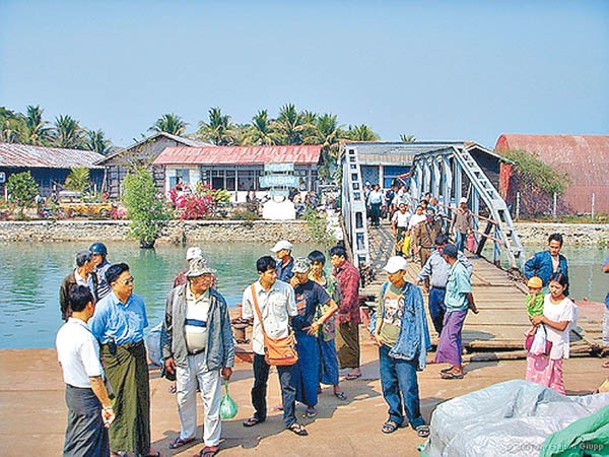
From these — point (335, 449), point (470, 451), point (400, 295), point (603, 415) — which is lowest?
point (335, 449)

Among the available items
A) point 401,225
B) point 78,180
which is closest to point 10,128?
point 78,180

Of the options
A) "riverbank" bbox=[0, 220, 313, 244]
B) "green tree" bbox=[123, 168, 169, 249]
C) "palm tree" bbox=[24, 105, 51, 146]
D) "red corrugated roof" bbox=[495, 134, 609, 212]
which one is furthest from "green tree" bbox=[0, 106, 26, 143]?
"red corrugated roof" bbox=[495, 134, 609, 212]

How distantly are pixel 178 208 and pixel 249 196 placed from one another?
501cm

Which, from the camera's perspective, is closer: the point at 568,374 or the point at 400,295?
the point at 400,295

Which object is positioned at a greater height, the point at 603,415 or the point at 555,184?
the point at 555,184

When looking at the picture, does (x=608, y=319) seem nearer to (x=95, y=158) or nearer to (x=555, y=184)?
(x=555, y=184)

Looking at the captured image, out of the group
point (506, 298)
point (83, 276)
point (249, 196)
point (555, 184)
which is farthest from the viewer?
point (249, 196)

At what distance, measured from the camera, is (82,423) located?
13.0 ft

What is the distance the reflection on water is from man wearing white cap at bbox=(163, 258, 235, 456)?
27.7 feet

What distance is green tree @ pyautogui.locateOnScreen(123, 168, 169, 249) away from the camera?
2745 cm

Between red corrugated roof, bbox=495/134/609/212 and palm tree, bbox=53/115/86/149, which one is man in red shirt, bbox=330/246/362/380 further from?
palm tree, bbox=53/115/86/149

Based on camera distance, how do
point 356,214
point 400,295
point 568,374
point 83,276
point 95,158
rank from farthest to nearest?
point 95,158, point 356,214, point 568,374, point 83,276, point 400,295

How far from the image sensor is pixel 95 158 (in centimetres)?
4531

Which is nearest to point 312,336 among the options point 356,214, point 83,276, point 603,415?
point 83,276
